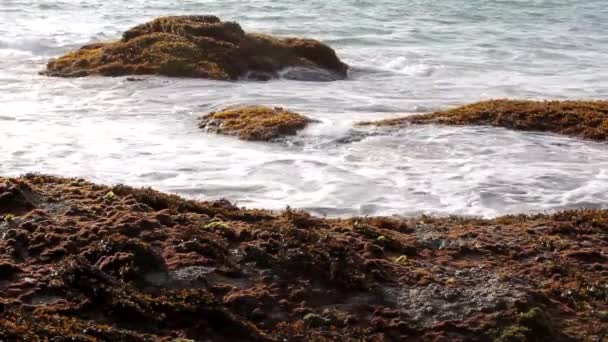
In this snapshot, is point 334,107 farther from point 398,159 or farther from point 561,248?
point 561,248

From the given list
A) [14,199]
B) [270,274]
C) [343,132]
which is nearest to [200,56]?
[343,132]

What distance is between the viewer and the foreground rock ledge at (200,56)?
16.9 meters

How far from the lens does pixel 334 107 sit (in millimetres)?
14359

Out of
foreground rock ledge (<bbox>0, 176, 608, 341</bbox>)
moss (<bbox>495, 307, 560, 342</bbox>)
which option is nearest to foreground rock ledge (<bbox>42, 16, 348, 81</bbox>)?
foreground rock ledge (<bbox>0, 176, 608, 341</bbox>)

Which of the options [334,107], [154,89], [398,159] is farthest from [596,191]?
[154,89]

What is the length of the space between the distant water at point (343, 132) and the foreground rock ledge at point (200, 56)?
2.09ft

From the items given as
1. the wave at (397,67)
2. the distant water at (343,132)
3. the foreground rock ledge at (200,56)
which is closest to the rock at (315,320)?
the distant water at (343,132)

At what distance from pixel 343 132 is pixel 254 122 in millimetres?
1319

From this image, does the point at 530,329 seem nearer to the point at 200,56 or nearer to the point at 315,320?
the point at 315,320

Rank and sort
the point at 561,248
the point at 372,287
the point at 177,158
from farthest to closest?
the point at 177,158
the point at 561,248
the point at 372,287

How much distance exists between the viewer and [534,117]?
12188mm

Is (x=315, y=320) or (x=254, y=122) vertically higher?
(x=315, y=320)

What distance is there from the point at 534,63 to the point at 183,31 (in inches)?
368

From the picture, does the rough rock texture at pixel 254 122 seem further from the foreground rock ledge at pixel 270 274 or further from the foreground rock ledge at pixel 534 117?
the foreground rock ledge at pixel 270 274
